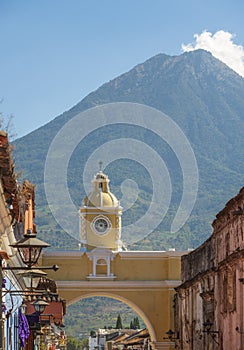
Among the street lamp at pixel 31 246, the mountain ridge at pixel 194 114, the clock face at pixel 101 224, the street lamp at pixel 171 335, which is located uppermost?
the mountain ridge at pixel 194 114

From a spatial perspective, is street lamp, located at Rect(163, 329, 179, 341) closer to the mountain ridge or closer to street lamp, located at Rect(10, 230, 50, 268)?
street lamp, located at Rect(10, 230, 50, 268)

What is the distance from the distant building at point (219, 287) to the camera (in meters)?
26.4

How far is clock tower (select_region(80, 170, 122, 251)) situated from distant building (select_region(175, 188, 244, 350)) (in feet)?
38.9

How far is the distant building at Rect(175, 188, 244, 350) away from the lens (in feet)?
86.7

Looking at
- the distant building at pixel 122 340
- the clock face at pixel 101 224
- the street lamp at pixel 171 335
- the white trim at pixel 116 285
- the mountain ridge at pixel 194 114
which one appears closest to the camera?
the street lamp at pixel 171 335

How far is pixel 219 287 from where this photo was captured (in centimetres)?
2995

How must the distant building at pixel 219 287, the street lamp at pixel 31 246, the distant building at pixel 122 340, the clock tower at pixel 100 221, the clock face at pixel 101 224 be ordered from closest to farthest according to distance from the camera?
the street lamp at pixel 31 246 < the distant building at pixel 219 287 < the clock tower at pixel 100 221 < the clock face at pixel 101 224 < the distant building at pixel 122 340

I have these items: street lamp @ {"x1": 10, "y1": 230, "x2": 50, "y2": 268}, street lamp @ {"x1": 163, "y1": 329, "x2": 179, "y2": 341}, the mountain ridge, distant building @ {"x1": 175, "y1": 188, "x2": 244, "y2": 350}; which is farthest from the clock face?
the mountain ridge

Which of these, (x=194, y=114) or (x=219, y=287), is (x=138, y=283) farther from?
(x=194, y=114)

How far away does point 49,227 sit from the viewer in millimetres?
134125

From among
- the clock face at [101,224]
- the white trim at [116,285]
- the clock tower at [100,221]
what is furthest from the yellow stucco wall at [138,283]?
the clock face at [101,224]

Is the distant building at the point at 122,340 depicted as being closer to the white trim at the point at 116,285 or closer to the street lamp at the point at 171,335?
the white trim at the point at 116,285

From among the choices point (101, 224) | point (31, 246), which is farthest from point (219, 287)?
point (101, 224)

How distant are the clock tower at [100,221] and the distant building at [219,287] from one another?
11.9 meters
